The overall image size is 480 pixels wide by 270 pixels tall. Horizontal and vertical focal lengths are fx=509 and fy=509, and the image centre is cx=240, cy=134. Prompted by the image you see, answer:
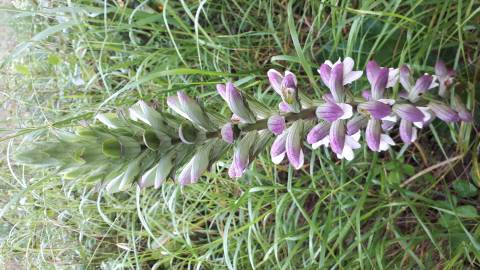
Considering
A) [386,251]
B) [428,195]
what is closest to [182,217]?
[386,251]

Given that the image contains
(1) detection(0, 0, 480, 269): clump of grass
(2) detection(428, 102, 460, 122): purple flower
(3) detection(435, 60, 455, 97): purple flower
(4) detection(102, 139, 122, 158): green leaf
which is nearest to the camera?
(4) detection(102, 139, 122, 158): green leaf

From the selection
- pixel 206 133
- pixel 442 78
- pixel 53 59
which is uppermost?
pixel 206 133

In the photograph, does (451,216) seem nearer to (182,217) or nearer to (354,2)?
(354,2)

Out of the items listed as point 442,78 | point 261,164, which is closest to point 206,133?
point 442,78

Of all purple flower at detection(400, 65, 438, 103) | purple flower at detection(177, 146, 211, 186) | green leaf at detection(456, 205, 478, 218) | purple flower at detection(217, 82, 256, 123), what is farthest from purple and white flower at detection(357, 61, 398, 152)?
green leaf at detection(456, 205, 478, 218)

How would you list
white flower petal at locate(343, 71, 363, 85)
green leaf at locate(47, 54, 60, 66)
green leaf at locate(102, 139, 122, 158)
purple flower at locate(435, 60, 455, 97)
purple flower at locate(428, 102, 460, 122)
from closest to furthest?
green leaf at locate(102, 139, 122, 158) < white flower petal at locate(343, 71, 363, 85) < purple flower at locate(428, 102, 460, 122) < purple flower at locate(435, 60, 455, 97) < green leaf at locate(47, 54, 60, 66)

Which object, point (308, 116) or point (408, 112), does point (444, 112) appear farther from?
point (308, 116)

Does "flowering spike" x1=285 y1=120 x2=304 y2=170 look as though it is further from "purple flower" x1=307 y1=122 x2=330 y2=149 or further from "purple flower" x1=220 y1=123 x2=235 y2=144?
"purple flower" x1=220 y1=123 x2=235 y2=144
